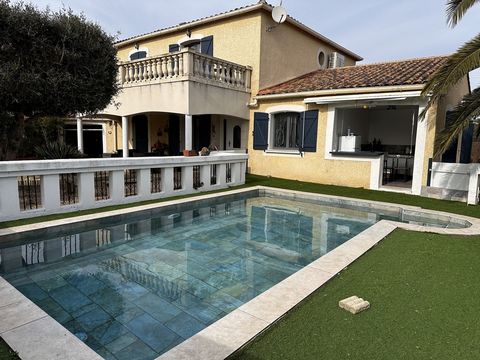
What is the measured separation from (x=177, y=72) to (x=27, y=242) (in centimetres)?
1004

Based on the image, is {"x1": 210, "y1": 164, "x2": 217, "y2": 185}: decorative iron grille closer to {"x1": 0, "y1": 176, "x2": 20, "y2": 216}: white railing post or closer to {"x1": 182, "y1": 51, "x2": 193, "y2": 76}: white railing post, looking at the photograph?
{"x1": 182, "y1": 51, "x2": 193, "y2": 76}: white railing post

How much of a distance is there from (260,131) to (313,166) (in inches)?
139

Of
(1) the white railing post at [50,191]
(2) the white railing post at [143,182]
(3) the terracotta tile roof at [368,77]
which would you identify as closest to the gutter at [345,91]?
(3) the terracotta tile roof at [368,77]

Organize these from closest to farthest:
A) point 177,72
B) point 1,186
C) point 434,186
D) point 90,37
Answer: point 1,186
point 90,37
point 434,186
point 177,72

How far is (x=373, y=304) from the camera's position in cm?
434

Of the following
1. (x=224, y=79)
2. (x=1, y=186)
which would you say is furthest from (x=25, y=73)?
(x=224, y=79)

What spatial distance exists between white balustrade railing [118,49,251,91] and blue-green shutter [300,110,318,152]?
3978 mm

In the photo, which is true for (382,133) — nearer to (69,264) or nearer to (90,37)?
(90,37)

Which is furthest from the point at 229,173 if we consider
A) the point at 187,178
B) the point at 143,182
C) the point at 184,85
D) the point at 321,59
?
the point at 321,59

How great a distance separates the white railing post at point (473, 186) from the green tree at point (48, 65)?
13275mm

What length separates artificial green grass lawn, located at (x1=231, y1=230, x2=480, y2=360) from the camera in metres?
3.34

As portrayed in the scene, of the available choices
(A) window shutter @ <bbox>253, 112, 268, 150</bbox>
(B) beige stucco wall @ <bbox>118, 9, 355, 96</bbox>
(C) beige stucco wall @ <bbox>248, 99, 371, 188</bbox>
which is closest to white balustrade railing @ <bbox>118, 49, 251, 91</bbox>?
(B) beige stucco wall @ <bbox>118, 9, 355, 96</bbox>

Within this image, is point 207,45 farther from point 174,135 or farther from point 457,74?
point 457,74

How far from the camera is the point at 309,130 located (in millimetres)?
15758
